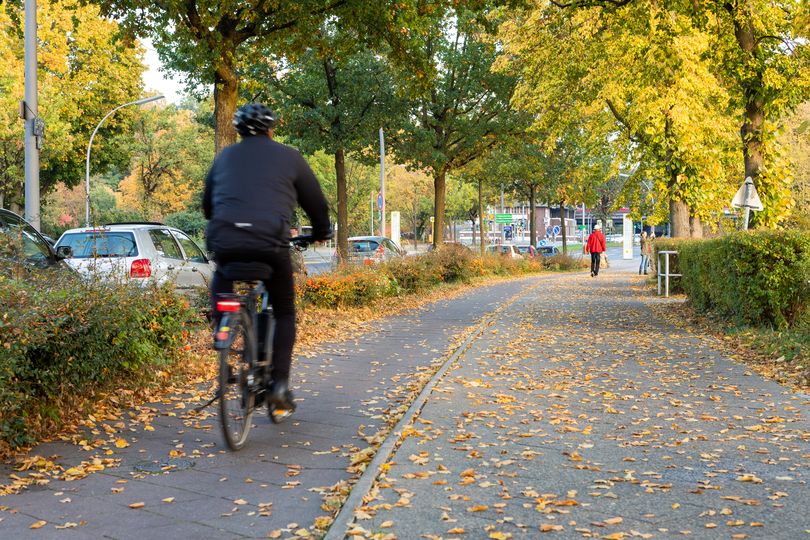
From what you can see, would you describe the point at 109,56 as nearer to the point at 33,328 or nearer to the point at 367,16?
the point at 367,16

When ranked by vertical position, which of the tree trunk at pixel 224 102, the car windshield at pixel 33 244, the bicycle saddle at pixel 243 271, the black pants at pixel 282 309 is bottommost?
the black pants at pixel 282 309

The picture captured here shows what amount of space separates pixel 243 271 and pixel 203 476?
4.06 feet

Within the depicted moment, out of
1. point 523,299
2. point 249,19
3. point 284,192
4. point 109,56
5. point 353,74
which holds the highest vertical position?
point 109,56

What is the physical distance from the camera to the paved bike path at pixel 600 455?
14.2 feet

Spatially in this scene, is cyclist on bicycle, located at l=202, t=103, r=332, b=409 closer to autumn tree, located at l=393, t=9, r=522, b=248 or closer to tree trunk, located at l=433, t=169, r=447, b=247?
autumn tree, located at l=393, t=9, r=522, b=248

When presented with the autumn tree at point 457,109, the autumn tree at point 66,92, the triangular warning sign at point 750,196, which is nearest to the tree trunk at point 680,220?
the autumn tree at point 457,109

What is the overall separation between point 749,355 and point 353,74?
19693 millimetres

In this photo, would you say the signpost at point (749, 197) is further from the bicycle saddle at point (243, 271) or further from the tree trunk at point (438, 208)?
the tree trunk at point (438, 208)

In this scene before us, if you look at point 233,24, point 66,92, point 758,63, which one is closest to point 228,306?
point 233,24

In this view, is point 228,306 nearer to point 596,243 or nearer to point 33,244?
point 33,244

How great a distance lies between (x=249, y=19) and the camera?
13898 millimetres

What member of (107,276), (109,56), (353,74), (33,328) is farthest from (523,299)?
(109,56)

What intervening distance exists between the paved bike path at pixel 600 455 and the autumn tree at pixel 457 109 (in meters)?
22.1

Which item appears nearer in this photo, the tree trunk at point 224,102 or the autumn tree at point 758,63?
the tree trunk at point 224,102
